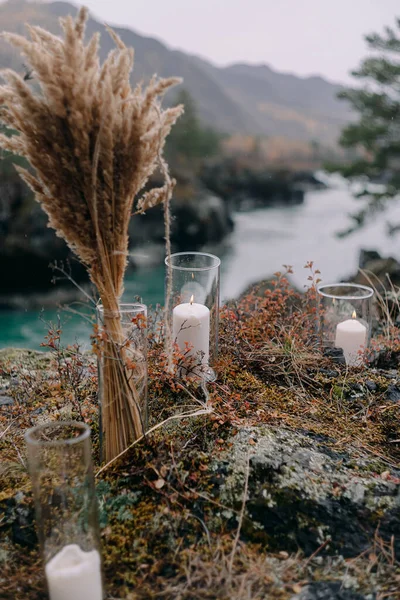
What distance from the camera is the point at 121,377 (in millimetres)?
1383

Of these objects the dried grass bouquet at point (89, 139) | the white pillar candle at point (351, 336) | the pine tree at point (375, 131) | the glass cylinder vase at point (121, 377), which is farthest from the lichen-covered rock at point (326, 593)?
the pine tree at point (375, 131)

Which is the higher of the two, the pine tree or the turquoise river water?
the pine tree

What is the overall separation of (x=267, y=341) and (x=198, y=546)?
0.95 m

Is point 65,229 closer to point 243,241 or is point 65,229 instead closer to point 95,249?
point 95,249

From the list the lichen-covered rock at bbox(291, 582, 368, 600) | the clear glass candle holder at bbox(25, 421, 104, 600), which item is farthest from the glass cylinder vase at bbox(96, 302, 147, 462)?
the lichen-covered rock at bbox(291, 582, 368, 600)

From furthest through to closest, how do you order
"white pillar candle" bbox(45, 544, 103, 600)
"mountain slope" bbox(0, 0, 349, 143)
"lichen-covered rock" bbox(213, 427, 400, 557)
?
"mountain slope" bbox(0, 0, 349, 143) → "lichen-covered rock" bbox(213, 427, 400, 557) → "white pillar candle" bbox(45, 544, 103, 600)

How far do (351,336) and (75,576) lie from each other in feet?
4.71

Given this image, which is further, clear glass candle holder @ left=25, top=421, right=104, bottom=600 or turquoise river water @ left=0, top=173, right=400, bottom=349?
turquoise river water @ left=0, top=173, right=400, bottom=349

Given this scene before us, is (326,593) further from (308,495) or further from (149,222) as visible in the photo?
(149,222)

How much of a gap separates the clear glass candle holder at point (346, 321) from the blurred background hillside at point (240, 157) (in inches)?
86.6

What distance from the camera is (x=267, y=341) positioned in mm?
2055

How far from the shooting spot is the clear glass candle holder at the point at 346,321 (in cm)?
216

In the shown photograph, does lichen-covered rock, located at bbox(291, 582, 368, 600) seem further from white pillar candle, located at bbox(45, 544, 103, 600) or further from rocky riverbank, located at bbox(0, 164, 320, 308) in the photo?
rocky riverbank, located at bbox(0, 164, 320, 308)

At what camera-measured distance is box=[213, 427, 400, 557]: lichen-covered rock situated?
1.27 metres
